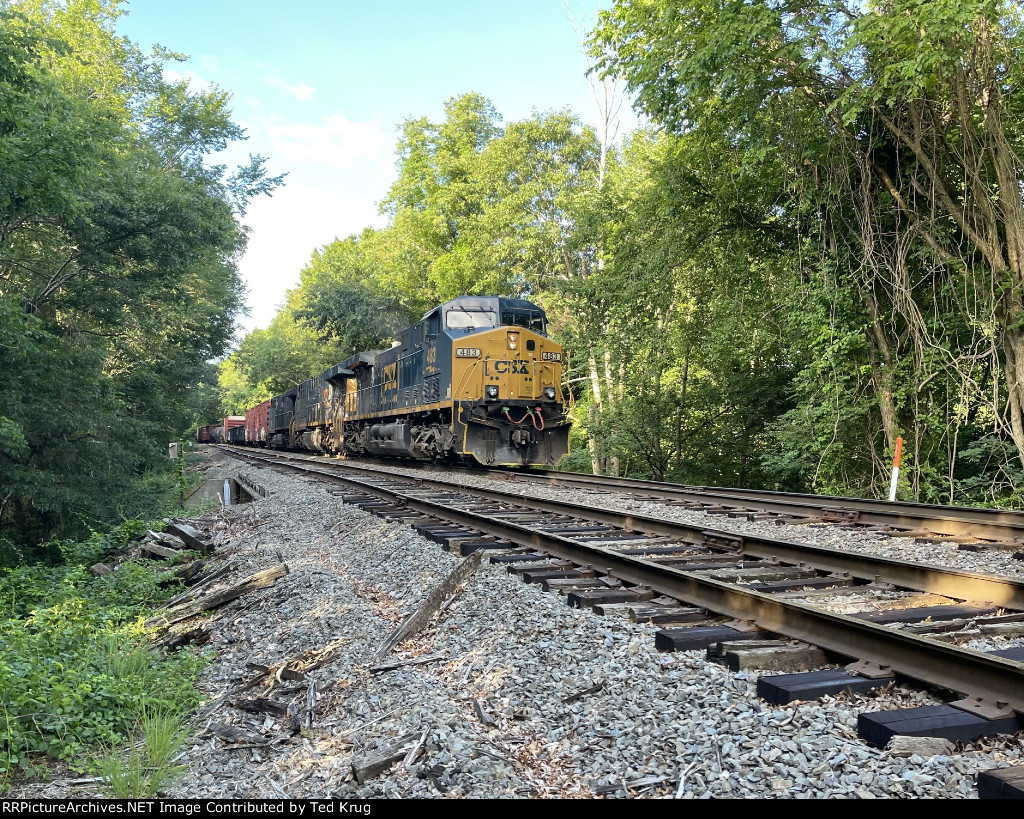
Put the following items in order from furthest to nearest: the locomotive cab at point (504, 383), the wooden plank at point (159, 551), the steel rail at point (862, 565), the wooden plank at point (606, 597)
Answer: the locomotive cab at point (504, 383) < the wooden plank at point (159, 551) < the wooden plank at point (606, 597) < the steel rail at point (862, 565)

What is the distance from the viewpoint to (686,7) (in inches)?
418

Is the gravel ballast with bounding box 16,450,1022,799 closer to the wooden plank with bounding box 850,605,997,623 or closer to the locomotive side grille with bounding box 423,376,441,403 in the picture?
the wooden plank with bounding box 850,605,997,623

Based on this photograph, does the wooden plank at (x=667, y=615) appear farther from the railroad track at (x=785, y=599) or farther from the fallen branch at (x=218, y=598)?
the fallen branch at (x=218, y=598)

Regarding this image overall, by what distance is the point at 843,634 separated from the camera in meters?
3.43

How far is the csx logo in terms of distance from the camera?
14.8m

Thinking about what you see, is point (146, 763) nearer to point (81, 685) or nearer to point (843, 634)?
point (81, 685)

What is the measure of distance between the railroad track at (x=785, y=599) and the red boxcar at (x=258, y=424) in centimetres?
3418

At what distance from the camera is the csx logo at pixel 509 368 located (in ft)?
48.6

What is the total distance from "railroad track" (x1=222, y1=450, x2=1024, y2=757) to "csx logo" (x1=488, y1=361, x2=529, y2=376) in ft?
23.6

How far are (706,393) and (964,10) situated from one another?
9.73 metres

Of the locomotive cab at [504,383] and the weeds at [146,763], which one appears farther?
the locomotive cab at [504,383]

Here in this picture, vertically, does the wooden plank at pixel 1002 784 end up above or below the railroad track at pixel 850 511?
below

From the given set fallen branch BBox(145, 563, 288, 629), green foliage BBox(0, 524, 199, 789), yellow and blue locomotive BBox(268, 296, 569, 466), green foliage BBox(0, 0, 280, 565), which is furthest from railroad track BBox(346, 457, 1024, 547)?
green foliage BBox(0, 0, 280, 565)

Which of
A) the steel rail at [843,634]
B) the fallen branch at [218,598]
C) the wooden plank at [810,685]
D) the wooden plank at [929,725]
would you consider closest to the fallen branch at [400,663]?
the steel rail at [843,634]
